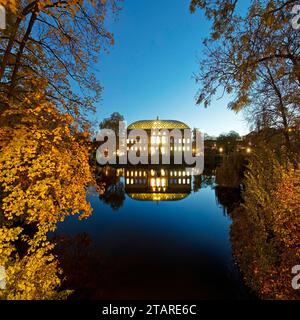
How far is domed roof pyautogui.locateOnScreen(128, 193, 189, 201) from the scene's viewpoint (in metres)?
27.0

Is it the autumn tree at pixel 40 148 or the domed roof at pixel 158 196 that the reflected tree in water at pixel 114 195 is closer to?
the domed roof at pixel 158 196

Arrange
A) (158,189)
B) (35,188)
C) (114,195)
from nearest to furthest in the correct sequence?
(35,188) < (114,195) < (158,189)

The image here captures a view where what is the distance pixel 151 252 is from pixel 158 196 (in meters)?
15.7

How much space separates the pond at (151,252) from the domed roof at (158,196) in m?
2.17

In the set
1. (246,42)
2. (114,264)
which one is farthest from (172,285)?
(246,42)

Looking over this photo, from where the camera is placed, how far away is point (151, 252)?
1288 centimetres

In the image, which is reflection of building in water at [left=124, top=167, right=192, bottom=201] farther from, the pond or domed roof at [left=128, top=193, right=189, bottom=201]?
the pond

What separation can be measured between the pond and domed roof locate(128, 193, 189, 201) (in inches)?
85.4

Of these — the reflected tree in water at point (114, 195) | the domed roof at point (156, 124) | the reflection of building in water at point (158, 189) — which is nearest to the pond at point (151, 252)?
the reflected tree in water at point (114, 195)

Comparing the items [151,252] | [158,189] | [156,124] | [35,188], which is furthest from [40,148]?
[156,124]

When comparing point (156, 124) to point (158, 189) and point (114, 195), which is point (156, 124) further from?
point (114, 195)

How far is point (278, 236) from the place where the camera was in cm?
779

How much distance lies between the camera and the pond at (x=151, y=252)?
361 inches
